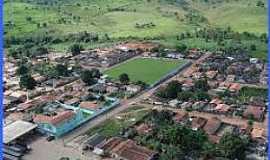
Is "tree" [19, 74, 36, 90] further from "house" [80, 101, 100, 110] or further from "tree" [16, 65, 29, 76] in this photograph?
"house" [80, 101, 100, 110]

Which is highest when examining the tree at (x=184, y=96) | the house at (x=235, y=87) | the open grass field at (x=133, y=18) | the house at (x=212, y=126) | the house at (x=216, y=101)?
the open grass field at (x=133, y=18)

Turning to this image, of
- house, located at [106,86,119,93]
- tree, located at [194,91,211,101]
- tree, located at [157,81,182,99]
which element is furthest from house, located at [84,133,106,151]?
tree, located at [194,91,211,101]

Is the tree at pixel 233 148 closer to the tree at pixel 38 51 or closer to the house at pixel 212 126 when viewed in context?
the house at pixel 212 126

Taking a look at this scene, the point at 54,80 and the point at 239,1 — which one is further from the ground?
the point at 239,1

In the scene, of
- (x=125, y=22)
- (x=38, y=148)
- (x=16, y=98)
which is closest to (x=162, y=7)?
(x=125, y=22)

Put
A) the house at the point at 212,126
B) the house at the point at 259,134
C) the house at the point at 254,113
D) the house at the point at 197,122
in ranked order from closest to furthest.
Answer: the house at the point at 259,134 < the house at the point at 212,126 < the house at the point at 197,122 < the house at the point at 254,113

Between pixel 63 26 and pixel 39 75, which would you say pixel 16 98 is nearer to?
pixel 39 75

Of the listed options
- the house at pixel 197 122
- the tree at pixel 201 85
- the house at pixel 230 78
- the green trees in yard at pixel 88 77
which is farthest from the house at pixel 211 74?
the green trees in yard at pixel 88 77
